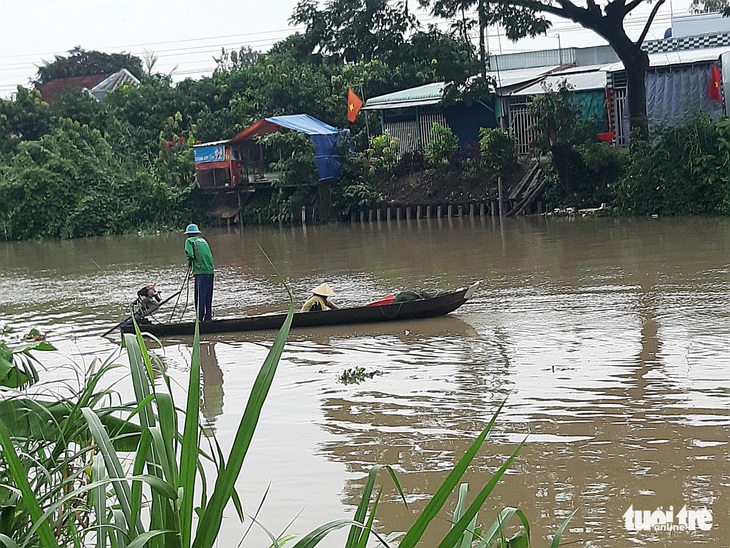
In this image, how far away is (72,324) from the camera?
13.9m

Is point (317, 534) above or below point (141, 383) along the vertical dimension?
below

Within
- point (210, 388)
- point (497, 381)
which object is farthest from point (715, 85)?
point (210, 388)

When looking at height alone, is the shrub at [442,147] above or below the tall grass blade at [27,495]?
above

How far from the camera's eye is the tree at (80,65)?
190ft

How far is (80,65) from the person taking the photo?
58281mm

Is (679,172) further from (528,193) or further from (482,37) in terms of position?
(482,37)

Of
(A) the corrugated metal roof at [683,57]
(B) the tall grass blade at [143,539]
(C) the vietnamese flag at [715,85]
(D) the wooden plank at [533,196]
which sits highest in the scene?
(A) the corrugated metal roof at [683,57]

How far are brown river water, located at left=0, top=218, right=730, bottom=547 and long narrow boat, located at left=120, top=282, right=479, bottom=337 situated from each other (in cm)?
14

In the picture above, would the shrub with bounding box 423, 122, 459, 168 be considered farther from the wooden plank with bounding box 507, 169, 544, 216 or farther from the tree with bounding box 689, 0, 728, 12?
the tree with bounding box 689, 0, 728, 12

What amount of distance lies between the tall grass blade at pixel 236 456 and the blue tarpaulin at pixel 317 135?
1114 inches

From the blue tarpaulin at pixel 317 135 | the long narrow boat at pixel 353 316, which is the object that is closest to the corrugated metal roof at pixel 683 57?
the blue tarpaulin at pixel 317 135

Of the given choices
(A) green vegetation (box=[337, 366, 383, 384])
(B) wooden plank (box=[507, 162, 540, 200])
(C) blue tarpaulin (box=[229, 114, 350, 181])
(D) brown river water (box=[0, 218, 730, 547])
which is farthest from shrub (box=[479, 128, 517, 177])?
(A) green vegetation (box=[337, 366, 383, 384])

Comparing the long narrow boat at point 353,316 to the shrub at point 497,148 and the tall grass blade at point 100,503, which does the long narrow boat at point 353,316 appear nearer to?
the tall grass blade at point 100,503

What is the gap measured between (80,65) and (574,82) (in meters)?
38.9
